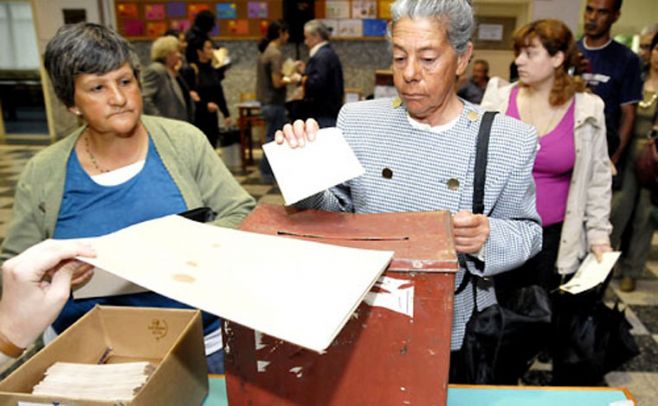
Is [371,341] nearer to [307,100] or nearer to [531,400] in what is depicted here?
[531,400]

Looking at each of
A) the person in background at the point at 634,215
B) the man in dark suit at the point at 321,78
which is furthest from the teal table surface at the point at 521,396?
the man in dark suit at the point at 321,78

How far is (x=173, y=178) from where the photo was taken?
54.4 inches

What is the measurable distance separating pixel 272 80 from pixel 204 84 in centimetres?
69

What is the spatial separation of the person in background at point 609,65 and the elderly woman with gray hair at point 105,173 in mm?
2216

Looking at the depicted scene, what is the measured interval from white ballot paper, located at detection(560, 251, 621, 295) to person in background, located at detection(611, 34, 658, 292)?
151cm

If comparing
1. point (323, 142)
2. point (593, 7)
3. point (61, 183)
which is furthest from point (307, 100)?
point (323, 142)

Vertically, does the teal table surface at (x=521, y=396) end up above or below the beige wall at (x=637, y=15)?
below

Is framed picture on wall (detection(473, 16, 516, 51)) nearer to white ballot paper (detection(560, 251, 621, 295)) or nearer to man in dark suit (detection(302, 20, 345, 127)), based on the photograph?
man in dark suit (detection(302, 20, 345, 127))

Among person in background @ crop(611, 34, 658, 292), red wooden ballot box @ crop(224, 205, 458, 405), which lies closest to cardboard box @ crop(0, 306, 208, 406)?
red wooden ballot box @ crop(224, 205, 458, 405)

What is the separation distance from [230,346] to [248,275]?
167 mm

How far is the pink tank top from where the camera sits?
6.72 ft

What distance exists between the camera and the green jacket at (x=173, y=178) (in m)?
1.33

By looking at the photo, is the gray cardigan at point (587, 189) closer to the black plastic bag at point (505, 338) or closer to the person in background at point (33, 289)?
the black plastic bag at point (505, 338)

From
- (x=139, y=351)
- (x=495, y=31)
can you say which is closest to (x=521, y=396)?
(x=139, y=351)
